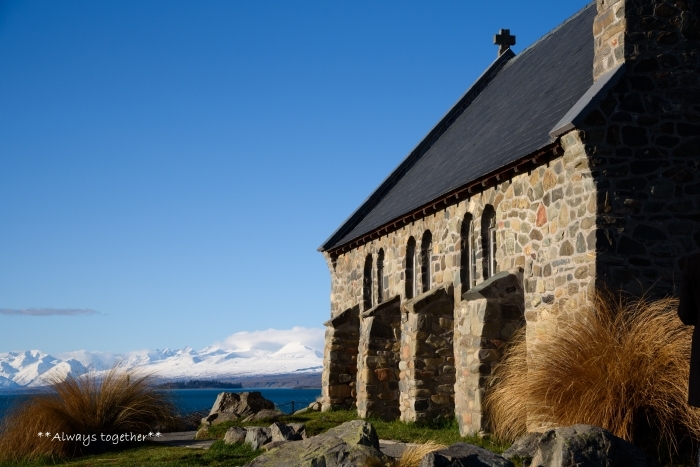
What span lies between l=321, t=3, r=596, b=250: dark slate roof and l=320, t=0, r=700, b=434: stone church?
90 millimetres

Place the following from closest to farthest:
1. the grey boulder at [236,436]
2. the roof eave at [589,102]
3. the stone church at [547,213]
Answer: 1. the roof eave at [589,102]
2. the stone church at [547,213]
3. the grey boulder at [236,436]

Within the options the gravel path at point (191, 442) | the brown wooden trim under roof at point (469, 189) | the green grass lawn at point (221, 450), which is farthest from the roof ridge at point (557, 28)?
the gravel path at point (191, 442)

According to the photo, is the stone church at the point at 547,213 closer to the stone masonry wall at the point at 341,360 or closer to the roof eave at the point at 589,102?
the roof eave at the point at 589,102

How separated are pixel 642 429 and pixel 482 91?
16.8 m

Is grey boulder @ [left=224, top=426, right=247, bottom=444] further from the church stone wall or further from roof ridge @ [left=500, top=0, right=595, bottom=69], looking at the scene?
roof ridge @ [left=500, top=0, right=595, bottom=69]

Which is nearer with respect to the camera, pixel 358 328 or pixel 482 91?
pixel 358 328

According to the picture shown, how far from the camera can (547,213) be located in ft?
44.0

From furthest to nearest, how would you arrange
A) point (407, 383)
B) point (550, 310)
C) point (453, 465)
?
point (407, 383) < point (550, 310) < point (453, 465)

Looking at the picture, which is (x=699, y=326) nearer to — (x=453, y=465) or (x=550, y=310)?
(x=453, y=465)

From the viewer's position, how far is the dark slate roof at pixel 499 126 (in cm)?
1523

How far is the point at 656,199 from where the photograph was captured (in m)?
12.4

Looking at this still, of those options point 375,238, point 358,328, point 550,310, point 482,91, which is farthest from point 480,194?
point 482,91

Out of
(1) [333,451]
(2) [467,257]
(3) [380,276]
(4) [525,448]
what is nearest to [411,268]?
(3) [380,276]

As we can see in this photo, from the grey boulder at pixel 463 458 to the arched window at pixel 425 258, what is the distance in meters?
9.24
